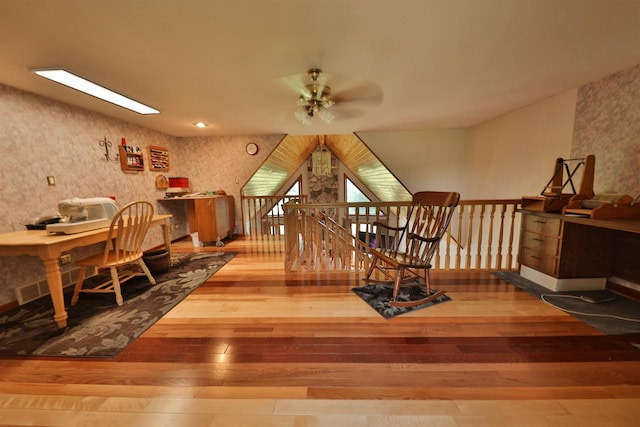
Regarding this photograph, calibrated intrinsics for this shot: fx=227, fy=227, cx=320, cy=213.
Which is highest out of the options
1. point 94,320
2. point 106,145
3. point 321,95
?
point 321,95

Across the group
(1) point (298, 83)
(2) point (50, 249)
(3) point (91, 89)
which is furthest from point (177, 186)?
(1) point (298, 83)

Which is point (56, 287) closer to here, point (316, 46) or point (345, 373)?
point (345, 373)

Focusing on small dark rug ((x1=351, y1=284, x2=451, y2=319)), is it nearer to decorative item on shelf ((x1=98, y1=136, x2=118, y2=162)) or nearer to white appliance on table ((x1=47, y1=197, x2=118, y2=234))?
white appliance on table ((x1=47, y1=197, x2=118, y2=234))

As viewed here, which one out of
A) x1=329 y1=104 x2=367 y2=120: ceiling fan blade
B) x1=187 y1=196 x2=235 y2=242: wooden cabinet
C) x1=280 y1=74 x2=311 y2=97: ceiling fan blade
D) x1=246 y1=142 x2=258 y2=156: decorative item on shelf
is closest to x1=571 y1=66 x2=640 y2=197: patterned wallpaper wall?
x1=329 y1=104 x2=367 y2=120: ceiling fan blade

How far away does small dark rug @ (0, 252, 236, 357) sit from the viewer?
1503 mm

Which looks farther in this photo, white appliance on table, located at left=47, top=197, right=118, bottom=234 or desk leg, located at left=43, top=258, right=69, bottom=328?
white appliance on table, located at left=47, top=197, right=118, bottom=234

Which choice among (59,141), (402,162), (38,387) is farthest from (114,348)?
(402,162)

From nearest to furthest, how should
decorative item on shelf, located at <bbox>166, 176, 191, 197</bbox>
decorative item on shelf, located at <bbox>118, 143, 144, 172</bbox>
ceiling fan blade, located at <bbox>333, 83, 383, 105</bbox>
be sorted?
ceiling fan blade, located at <bbox>333, 83, 383, 105</bbox> < decorative item on shelf, located at <bbox>118, 143, 144, 172</bbox> < decorative item on shelf, located at <bbox>166, 176, 191, 197</bbox>

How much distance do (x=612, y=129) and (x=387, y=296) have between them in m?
2.55

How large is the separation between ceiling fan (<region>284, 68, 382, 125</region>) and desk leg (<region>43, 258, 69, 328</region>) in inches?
90.7

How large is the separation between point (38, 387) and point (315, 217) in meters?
2.30

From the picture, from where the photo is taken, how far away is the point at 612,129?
2.06 m

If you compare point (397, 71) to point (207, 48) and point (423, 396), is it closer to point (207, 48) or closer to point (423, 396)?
point (207, 48)

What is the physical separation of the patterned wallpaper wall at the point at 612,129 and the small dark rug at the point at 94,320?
4.13m
